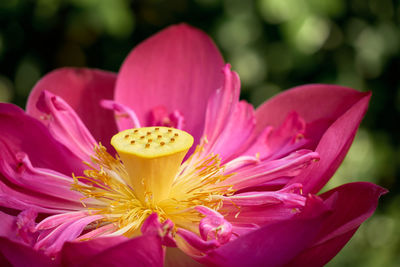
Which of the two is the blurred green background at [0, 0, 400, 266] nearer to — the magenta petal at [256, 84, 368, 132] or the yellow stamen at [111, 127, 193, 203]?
the magenta petal at [256, 84, 368, 132]

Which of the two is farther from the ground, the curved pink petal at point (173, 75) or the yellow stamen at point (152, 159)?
the curved pink petal at point (173, 75)

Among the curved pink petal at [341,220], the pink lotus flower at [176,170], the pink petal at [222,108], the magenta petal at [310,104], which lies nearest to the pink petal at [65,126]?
the pink lotus flower at [176,170]

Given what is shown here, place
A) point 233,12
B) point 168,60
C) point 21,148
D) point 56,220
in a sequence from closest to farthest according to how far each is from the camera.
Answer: point 56,220
point 21,148
point 168,60
point 233,12

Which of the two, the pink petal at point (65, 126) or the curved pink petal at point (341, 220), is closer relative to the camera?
the curved pink petal at point (341, 220)

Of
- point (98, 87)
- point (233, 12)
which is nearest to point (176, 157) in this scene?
point (98, 87)

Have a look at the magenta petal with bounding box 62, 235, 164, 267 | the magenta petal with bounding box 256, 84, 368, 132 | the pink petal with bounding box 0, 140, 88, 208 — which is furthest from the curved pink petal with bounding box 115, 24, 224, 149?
the magenta petal with bounding box 62, 235, 164, 267

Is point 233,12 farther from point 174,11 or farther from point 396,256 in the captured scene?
point 396,256

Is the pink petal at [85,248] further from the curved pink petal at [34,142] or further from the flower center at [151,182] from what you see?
the curved pink petal at [34,142]
